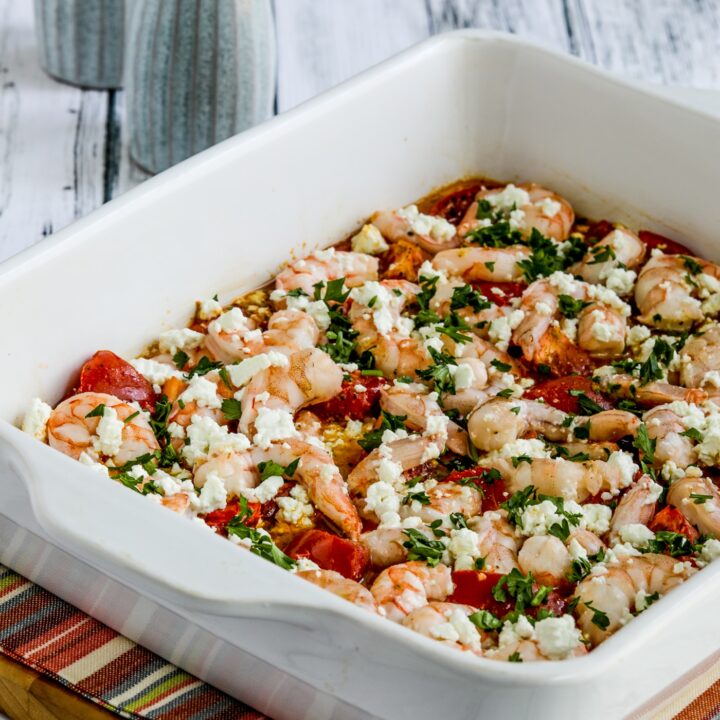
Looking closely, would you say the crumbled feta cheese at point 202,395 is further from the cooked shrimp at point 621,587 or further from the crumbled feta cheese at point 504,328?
the cooked shrimp at point 621,587

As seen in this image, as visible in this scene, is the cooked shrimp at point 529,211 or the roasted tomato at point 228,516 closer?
the roasted tomato at point 228,516

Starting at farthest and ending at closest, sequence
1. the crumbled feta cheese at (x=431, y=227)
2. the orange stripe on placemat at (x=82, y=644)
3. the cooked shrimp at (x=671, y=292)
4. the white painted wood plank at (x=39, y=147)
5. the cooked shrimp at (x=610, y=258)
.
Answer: the white painted wood plank at (x=39, y=147)
the crumbled feta cheese at (x=431, y=227)
the cooked shrimp at (x=610, y=258)
the cooked shrimp at (x=671, y=292)
the orange stripe on placemat at (x=82, y=644)

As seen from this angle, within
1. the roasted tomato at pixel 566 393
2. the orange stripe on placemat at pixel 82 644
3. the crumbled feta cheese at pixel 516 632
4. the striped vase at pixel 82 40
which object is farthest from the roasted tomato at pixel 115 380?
the striped vase at pixel 82 40

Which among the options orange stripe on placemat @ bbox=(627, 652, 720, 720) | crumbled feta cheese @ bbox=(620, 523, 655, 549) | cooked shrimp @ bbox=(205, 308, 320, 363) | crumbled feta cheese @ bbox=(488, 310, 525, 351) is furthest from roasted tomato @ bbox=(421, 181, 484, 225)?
orange stripe on placemat @ bbox=(627, 652, 720, 720)

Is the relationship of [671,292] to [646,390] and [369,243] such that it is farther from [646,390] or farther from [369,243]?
[369,243]

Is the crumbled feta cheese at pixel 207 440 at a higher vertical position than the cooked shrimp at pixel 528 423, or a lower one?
lower

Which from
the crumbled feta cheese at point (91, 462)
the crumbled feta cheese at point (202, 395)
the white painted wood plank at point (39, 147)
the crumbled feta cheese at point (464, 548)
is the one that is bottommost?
the white painted wood plank at point (39, 147)
